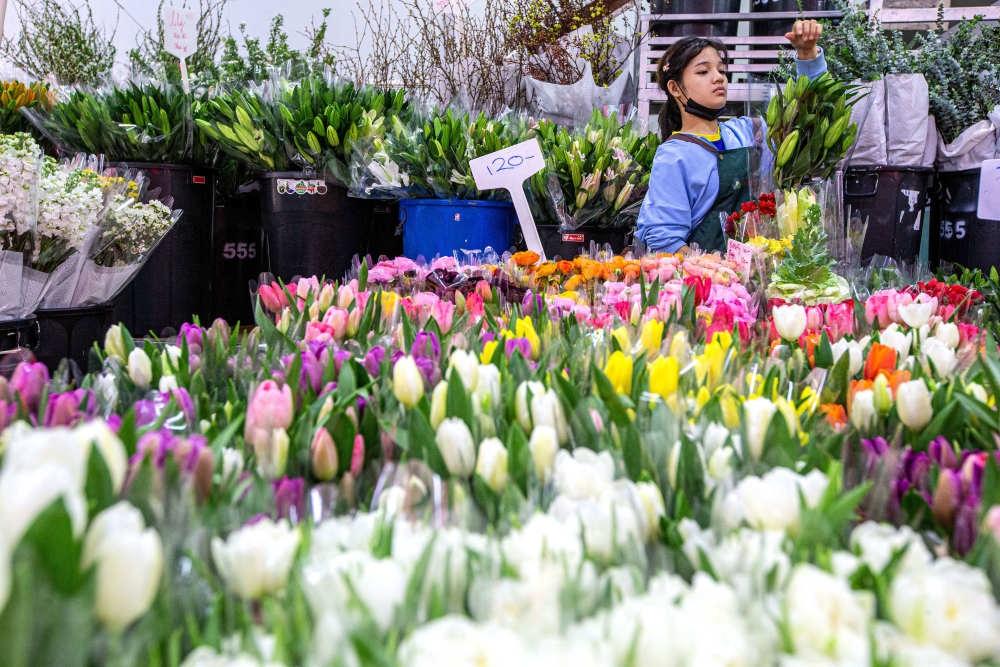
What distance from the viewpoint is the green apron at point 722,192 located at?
3.22 m

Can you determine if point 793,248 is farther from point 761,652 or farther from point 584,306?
point 761,652

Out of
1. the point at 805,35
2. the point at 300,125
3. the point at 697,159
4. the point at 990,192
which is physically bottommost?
the point at 990,192

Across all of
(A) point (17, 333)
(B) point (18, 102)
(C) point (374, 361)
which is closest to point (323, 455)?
(C) point (374, 361)

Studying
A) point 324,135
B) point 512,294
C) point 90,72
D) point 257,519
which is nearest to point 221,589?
point 257,519

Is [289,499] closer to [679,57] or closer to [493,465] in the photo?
[493,465]

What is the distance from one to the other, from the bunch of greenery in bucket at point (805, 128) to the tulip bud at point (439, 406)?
1.84 m

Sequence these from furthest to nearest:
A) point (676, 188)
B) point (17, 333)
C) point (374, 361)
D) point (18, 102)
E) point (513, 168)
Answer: point (18, 102)
point (676, 188)
point (513, 168)
point (17, 333)
point (374, 361)

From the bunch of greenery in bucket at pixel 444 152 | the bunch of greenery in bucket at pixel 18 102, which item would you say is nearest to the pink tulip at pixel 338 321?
the bunch of greenery in bucket at pixel 444 152

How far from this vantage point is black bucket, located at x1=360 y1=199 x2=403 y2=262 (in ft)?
12.3

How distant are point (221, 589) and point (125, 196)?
231 centimetres

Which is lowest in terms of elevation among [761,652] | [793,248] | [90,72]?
[761,652]

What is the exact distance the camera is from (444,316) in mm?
1357

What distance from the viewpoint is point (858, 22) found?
13.1ft

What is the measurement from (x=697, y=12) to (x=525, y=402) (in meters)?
4.58
